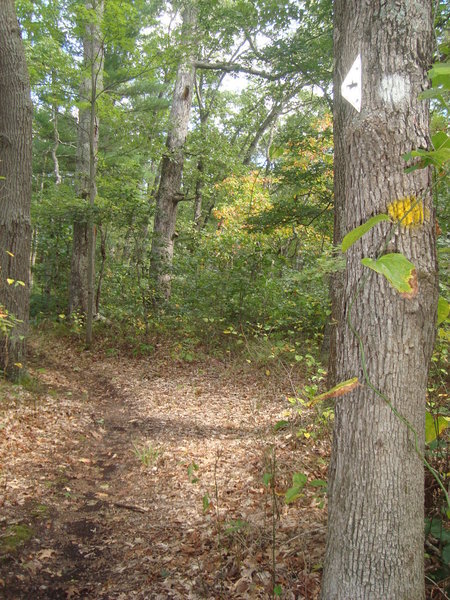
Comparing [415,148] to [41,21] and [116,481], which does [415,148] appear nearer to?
[116,481]

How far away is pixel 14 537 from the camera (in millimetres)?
3271

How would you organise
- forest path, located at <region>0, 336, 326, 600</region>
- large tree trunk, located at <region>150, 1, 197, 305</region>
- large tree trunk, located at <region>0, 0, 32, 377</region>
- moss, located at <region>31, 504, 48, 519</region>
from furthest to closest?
1. large tree trunk, located at <region>150, 1, 197, 305</region>
2. large tree trunk, located at <region>0, 0, 32, 377</region>
3. moss, located at <region>31, 504, 48, 519</region>
4. forest path, located at <region>0, 336, 326, 600</region>

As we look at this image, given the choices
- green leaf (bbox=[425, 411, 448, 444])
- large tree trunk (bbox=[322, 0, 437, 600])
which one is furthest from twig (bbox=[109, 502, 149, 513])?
green leaf (bbox=[425, 411, 448, 444])

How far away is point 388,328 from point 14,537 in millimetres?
3161

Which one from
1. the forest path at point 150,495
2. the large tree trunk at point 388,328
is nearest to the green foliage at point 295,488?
the forest path at point 150,495

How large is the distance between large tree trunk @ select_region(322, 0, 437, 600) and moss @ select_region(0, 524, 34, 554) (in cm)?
245

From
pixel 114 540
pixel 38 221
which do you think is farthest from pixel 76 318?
pixel 114 540

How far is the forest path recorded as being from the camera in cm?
288

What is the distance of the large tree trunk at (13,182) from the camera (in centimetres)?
615

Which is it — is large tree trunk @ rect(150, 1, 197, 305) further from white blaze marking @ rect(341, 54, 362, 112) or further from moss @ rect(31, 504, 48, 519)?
white blaze marking @ rect(341, 54, 362, 112)

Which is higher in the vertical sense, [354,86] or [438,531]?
[354,86]

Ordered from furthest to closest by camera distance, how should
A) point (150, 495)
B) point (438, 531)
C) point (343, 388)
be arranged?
point (150, 495) < point (438, 531) < point (343, 388)

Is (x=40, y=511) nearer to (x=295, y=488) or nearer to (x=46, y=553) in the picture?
(x=46, y=553)

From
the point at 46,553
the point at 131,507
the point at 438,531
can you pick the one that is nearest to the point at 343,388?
the point at 438,531
